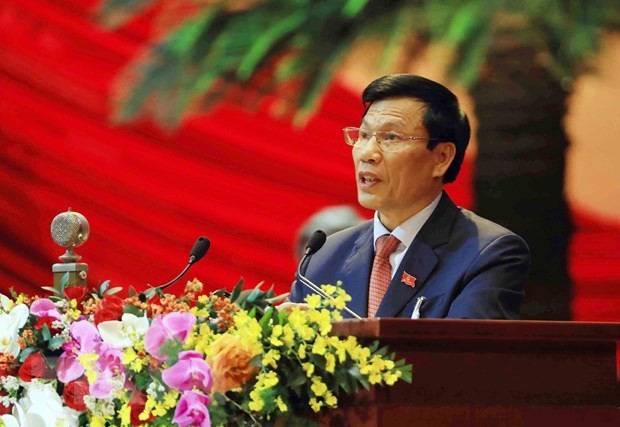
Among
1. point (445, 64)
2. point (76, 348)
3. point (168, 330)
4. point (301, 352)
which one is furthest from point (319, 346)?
point (445, 64)

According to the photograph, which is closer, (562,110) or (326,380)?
(326,380)

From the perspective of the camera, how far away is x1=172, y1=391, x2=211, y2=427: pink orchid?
1776 millimetres

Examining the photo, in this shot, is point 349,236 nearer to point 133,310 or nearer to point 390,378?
point 133,310

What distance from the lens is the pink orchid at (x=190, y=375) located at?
1.80m

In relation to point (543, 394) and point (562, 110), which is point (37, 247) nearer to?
point (562, 110)

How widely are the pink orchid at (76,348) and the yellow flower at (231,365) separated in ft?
0.95

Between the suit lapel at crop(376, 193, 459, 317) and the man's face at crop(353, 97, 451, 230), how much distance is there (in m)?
0.07

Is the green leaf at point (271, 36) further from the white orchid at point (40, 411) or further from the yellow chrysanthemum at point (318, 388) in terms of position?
the yellow chrysanthemum at point (318, 388)

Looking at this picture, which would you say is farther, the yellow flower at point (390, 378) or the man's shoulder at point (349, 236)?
the man's shoulder at point (349, 236)

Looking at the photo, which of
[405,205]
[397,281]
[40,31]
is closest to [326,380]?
[397,281]

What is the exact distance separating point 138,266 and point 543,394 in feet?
7.92

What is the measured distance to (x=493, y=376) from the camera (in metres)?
1.91

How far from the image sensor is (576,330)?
1947 millimetres

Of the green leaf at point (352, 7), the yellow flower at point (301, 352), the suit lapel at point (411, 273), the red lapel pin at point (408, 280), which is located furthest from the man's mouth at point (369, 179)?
the green leaf at point (352, 7)
